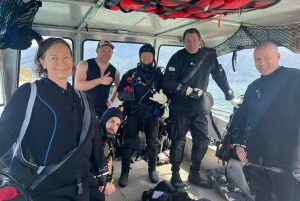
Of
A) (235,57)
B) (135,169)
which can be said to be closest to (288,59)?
(235,57)

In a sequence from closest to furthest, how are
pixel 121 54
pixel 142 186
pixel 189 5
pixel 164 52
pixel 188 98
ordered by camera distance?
pixel 189 5, pixel 188 98, pixel 142 186, pixel 121 54, pixel 164 52

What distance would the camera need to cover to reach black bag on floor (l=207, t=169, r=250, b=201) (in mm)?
2600

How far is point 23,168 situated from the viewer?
1.18 m

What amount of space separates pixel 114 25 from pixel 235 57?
6.80 feet

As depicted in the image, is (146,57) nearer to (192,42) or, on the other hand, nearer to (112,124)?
(192,42)

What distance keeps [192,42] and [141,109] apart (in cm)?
111

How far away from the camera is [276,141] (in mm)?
1867

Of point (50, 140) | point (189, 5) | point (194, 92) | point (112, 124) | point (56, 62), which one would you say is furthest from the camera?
point (194, 92)

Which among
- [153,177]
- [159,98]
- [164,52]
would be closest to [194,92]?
[159,98]

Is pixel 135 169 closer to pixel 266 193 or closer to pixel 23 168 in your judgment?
pixel 266 193

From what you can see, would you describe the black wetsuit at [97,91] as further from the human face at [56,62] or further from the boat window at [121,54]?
the human face at [56,62]

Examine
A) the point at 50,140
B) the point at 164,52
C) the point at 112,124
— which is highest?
the point at 164,52

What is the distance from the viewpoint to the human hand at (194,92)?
2607 mm

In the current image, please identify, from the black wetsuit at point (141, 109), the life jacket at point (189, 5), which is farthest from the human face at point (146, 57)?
the life jacket at point (189, 5)
